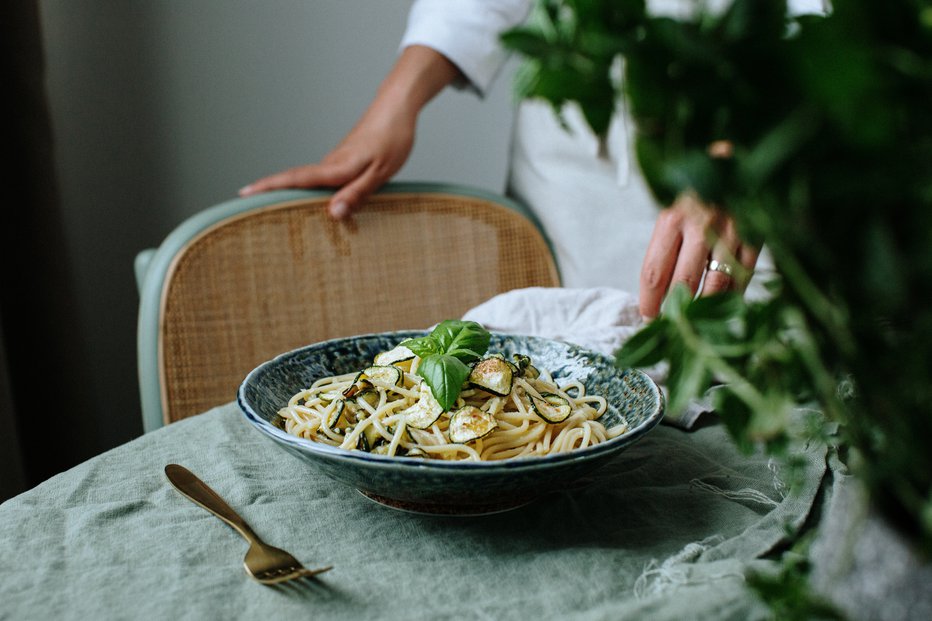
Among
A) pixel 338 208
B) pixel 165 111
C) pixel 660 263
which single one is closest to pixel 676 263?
pixel 660 263

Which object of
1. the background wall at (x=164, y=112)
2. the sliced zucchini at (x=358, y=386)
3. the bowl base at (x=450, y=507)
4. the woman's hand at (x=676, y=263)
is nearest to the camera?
the bowl base at (x=450, y=507)

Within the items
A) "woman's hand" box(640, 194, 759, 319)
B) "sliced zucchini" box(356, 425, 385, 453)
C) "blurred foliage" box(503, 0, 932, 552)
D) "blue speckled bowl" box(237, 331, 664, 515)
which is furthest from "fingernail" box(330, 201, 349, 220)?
"blurred foliage" box(503, 0, 932, 552)

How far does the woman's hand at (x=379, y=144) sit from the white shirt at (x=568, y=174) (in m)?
0.04

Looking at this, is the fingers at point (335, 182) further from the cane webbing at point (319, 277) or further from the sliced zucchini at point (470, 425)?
the sliced zucchini at point (470, 425)

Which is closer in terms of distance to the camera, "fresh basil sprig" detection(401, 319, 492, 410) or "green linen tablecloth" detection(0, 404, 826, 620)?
"green linen tablecloth" detection(0, 404, 826, 620)

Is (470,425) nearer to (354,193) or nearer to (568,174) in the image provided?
(354,193)

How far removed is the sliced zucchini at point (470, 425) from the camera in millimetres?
651

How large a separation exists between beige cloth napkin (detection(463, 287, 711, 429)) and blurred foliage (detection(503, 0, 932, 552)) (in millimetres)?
685

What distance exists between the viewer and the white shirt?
1509mm

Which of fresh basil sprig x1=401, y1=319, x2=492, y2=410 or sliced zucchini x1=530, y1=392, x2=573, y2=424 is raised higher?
fresh basil sprig x1=401, y1=319, x2=492, y2=410

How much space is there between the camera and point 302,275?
142 centimetres

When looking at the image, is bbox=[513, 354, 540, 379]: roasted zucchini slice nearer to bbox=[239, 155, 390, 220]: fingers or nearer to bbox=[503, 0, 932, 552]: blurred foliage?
bbox=[503, 0, 932, 552]: blurred foliage

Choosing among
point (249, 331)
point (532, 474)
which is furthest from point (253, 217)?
point (532, 474)

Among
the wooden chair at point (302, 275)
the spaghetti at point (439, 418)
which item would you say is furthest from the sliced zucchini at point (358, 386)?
the wooden chair at point (302, 275)
